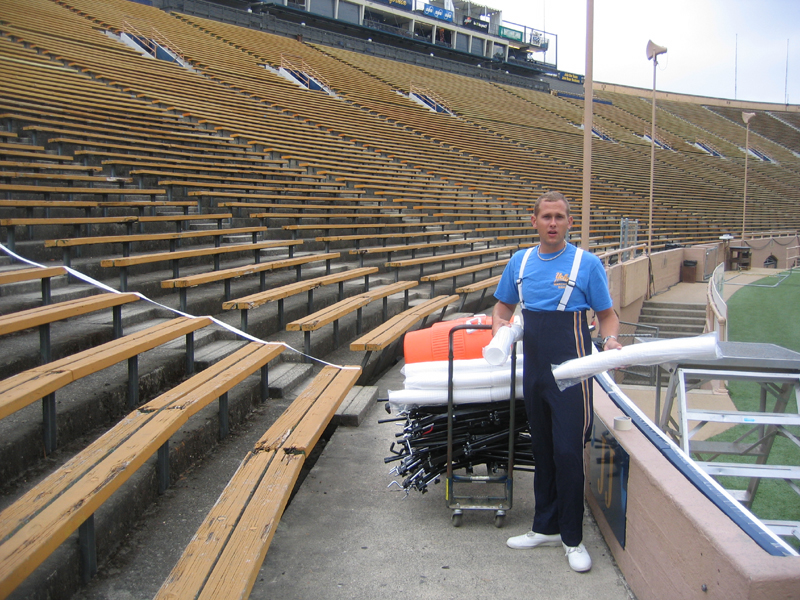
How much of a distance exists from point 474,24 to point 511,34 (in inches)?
164

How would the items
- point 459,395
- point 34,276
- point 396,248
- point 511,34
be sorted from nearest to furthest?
point 459,395 < point 34,276 < point 396,248 < point 511,34

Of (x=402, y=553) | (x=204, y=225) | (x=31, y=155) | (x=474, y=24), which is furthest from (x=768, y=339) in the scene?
(x=474, y=24)

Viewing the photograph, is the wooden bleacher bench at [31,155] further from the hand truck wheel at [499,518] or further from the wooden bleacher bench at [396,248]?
the hand truck wheel at [499,518]

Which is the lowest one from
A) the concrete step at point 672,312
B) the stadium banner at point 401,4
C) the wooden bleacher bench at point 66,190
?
the concrete step at point 672,312

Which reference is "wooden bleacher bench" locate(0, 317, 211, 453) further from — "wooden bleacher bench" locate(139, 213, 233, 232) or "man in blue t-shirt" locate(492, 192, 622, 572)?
"wooden bleacher bench" locate(139, 213, 233, 232)

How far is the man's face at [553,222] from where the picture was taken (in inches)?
95.1

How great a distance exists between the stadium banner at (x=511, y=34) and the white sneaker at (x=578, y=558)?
153 feet

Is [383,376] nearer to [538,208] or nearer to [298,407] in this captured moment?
[298,407]

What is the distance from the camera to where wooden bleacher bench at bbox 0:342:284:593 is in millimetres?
1583

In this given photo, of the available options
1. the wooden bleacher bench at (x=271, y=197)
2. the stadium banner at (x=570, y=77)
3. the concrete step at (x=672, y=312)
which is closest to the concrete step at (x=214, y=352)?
the wooden bleacher bench at (x=271, y=197)

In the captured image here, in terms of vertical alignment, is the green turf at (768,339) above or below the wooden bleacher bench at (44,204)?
below

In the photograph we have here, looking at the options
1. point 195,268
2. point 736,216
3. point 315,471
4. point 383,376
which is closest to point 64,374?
point 315,471

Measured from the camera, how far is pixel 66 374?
93.7 inches

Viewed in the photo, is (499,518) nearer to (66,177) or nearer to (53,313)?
(53,313)
